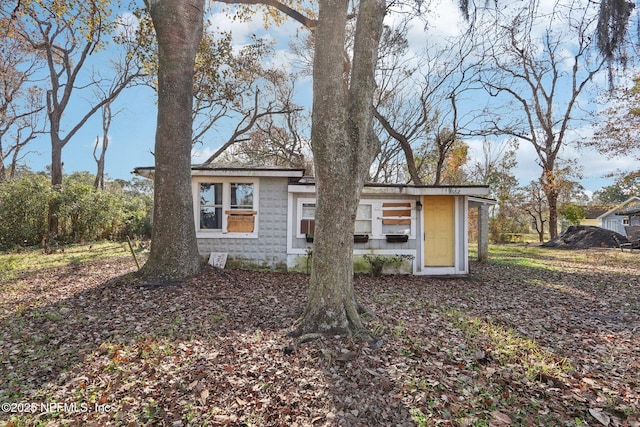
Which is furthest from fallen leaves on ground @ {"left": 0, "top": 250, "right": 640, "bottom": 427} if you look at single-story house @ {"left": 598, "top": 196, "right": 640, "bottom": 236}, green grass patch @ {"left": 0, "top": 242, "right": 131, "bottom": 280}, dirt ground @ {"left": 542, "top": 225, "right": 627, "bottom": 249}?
single-story house @ {"left": 598, "top": 196, "right": 640, "bottom": 236}

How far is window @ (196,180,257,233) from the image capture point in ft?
29.2

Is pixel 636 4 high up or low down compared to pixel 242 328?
up

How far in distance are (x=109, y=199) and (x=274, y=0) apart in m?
11.8

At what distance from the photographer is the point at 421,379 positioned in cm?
311

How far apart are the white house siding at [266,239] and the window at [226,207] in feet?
0.82

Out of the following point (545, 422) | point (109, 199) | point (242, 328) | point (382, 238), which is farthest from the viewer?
point (109, 199)

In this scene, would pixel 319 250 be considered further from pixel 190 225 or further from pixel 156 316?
pixel 190 225

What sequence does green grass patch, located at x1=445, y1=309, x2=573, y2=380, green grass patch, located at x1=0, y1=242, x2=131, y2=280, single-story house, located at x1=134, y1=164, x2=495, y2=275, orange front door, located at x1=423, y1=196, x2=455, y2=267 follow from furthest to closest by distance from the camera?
orange front door, located at x1=423, y1=196, x2=455, y2=267 < single-story house, located at x1=134, y1=164, x2=495, y2=275 < green grass patch, located at x1=0, y1=242, x2=131, y2=280 < green grass patch, located at x1=445, y1=309, x2=573, y2=380

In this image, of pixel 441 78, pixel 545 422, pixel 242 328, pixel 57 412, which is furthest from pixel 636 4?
pixel 441 78

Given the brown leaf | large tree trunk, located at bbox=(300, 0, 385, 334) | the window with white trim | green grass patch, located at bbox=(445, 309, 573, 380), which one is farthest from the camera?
the window with white trim

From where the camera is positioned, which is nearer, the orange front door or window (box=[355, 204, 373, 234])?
window (box=[355, 204, 373, 234])

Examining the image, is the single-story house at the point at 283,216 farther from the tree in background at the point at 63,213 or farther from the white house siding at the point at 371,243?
the tree in background at the point at 63,213

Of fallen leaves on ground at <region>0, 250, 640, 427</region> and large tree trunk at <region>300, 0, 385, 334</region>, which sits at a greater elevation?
large tree trunk at <region>300, 0, 385, 334</region>

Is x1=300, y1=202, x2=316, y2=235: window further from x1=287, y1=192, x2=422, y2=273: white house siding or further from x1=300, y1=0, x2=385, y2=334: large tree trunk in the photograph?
x1=300, y1=0, x2=385, y2=334: large tree trunk
